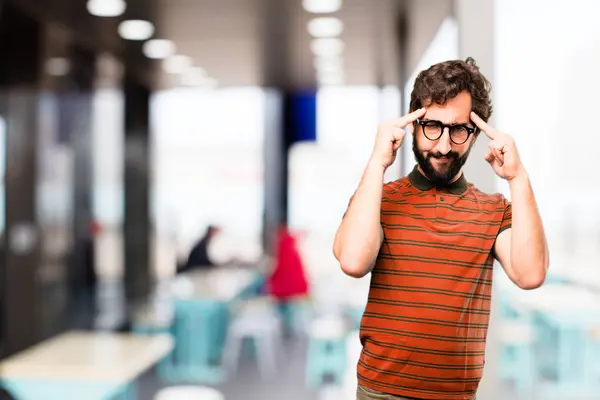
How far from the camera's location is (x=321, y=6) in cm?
302

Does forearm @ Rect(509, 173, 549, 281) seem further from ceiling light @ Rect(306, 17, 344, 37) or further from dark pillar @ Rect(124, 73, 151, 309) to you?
dark pillar @ Rect(124, 73, 151, 309)

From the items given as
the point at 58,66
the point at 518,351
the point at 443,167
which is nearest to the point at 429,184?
the point at 443,167

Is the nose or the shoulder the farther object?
the shoulder

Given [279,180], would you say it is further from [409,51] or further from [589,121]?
[589,121]

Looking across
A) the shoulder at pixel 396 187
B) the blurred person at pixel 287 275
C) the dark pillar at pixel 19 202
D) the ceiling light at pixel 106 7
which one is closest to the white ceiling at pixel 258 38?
the ceiling light at pixel 106 7

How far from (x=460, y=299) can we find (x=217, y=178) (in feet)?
7.41

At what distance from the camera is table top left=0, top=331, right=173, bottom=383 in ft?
8.68

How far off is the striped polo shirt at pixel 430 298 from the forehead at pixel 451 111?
0.17 m

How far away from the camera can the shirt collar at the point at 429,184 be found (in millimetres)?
1431

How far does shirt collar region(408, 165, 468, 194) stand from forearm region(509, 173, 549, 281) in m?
0.12

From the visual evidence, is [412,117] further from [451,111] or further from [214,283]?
[214,283]

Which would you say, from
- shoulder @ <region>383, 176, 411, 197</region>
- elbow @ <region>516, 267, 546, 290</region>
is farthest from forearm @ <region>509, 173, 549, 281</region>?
shoulder @ <region>383, 176, 411, 197</region>

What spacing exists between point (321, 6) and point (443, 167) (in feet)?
6.06

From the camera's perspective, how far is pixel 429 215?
1400 mm
